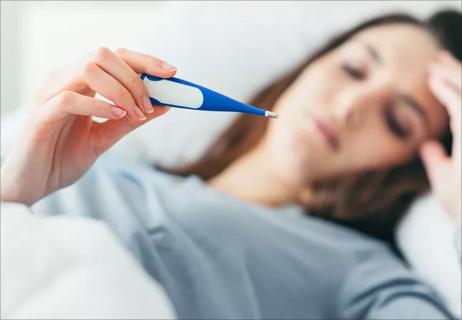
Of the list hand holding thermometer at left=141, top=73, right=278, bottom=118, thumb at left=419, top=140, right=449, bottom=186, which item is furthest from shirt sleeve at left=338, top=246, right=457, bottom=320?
hand holding thermometer at left=141, top=73, right=278, bottom=118

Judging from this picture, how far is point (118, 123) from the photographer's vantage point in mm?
611

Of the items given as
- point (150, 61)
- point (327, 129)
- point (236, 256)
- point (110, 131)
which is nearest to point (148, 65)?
point (150, 61)

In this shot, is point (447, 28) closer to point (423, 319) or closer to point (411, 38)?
point (411, 38)

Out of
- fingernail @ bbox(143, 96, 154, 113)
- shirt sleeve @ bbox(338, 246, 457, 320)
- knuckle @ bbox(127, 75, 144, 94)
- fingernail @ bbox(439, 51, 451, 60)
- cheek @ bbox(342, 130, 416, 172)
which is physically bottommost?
shirt sleeve @ bbox(338, 246, 457, 320)

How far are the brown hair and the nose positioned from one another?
0.31ft

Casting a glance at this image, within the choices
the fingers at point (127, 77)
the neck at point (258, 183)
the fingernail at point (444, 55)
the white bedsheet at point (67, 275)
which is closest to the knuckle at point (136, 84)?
the fingers at point (127, 77)

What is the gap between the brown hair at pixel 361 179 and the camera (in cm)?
93

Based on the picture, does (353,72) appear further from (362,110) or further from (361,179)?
(361,179)

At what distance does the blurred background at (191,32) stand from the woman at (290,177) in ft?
0.18

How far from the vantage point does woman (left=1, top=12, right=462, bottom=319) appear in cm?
61

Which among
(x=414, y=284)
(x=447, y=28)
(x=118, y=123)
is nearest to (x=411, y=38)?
(x=447, y=28)

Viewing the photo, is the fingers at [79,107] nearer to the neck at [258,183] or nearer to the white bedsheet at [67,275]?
the white bedsheet at [67,275]

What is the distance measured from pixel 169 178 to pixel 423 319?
37cm

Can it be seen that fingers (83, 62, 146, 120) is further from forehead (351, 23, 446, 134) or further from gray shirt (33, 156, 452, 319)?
forehead (351, 23, 446, 134)
